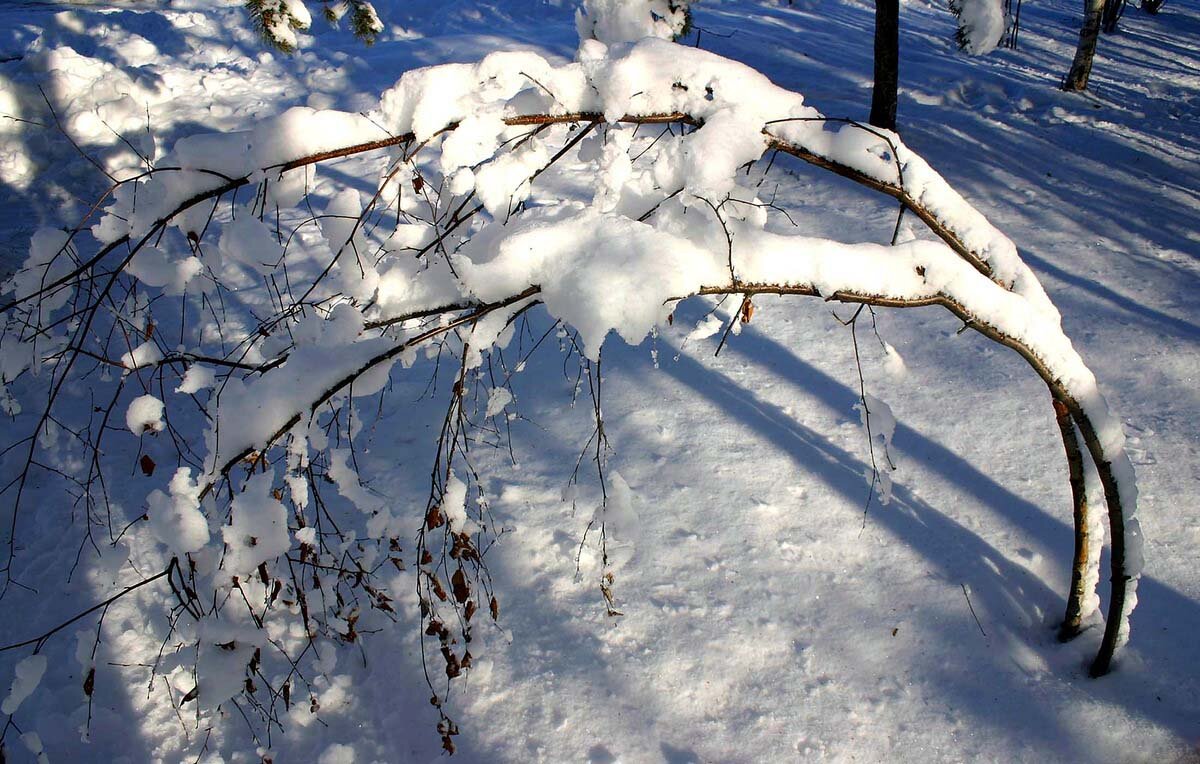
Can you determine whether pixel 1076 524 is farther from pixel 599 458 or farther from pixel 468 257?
pixel 468 257

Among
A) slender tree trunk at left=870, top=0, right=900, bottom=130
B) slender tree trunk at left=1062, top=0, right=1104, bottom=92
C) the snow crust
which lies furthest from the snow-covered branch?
slender tree trunk at left=1062, top=0, right=1104, bottom=92

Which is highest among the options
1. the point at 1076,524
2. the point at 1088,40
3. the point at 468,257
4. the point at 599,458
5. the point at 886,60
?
the point at 1088,40

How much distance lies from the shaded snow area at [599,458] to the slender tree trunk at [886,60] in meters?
1.37

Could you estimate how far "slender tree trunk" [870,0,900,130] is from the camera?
22.5 feet

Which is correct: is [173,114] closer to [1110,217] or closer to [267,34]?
[267,34]

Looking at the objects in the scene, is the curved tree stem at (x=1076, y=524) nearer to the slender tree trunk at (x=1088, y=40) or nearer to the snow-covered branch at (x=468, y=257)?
the snow-covered branch at (x=468, y=257)

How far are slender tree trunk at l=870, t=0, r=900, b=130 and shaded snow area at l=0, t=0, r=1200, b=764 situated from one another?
4.50 ft

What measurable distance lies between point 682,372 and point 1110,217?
15.6ft

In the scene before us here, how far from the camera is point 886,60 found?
717 centimetres

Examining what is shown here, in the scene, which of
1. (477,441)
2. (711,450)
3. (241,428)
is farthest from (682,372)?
(241,428)

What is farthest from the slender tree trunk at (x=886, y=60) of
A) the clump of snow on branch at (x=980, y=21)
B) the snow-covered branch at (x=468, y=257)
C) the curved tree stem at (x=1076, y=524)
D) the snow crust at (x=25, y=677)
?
the snow crust at (x=25, y=677)

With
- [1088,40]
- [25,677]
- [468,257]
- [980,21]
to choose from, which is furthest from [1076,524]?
[1088,40]

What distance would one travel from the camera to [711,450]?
12.8 feet

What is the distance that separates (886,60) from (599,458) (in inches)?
244
